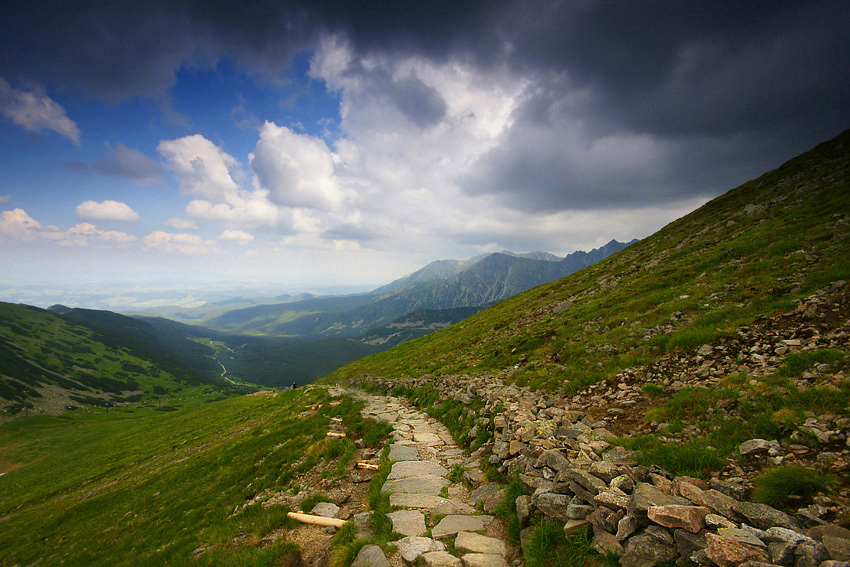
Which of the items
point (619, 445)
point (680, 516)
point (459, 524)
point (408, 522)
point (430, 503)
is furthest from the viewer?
point (430, 503)

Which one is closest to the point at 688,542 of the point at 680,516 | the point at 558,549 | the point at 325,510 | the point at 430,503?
the point at 680,516

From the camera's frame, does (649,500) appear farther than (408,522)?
No

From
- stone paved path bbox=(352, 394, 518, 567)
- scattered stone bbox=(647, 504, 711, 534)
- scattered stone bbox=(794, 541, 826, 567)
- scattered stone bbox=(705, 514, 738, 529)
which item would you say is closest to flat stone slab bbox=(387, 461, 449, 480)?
stone paved path bbox=(352, 394, 518, 567)

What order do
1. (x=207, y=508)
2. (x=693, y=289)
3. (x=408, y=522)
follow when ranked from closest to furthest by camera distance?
1. (x=408, y=522)
2. (x=207, y=508)
3. (x=693, y=289)

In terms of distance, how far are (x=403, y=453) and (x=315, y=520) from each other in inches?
182

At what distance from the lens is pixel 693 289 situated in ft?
68.7

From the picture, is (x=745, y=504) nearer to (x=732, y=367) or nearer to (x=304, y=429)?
(x=732, y=367)

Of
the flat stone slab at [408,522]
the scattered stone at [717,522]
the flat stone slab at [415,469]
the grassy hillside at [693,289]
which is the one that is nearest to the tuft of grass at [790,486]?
the scattered stone at [717,522]

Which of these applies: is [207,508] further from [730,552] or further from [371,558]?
[730,552]

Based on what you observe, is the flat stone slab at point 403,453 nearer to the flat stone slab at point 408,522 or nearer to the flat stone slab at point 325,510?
the flat stone slab at point 325,510

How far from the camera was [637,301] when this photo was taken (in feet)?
78.7

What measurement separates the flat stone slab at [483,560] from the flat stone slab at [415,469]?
15.6 feet

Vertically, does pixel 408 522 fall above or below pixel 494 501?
below

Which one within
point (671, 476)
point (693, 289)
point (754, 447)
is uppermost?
point (693, 289)
